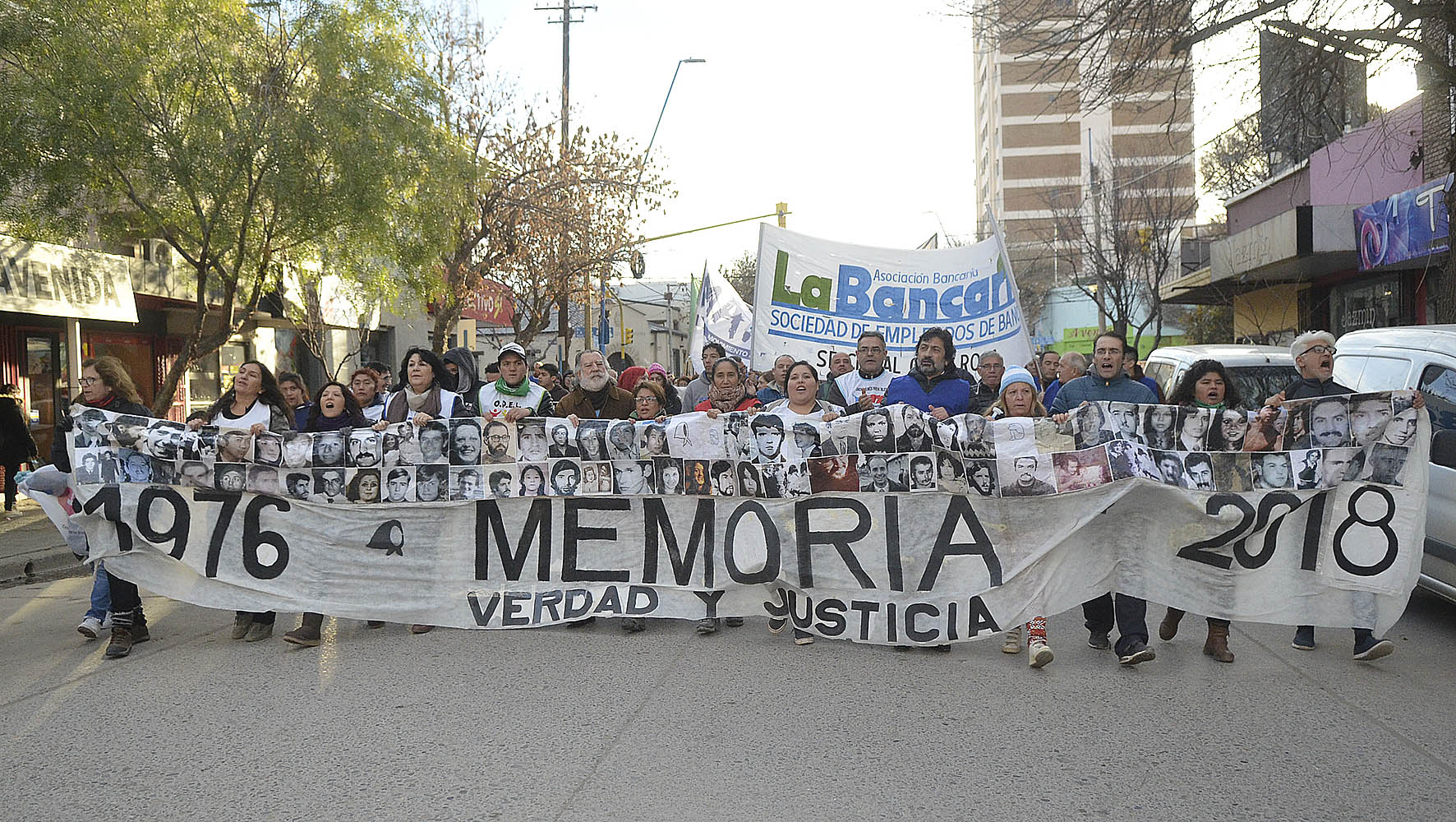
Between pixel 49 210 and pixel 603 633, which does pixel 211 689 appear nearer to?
pixel 603 633

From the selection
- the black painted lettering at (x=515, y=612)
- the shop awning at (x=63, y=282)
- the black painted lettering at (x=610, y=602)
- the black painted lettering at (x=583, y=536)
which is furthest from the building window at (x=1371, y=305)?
the shop awning at (x=63, y=282)

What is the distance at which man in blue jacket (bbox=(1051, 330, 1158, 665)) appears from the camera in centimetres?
611

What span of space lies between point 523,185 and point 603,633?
57.4ft

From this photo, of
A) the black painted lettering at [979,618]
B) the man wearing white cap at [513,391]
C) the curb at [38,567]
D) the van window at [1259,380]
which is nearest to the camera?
the black painted lettering at [979,618]

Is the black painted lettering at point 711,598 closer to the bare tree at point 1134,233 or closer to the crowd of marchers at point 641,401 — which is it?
the crowd of marchers at point 641,401

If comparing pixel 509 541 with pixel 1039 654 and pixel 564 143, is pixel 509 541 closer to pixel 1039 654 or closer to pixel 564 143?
pixel 1039 654

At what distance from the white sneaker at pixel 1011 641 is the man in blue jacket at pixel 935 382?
1530mm

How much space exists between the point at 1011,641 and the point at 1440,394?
299 centimetres

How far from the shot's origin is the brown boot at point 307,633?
6.73m

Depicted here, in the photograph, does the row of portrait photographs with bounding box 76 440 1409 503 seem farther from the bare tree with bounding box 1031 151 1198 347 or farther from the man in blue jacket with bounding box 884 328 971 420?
the bare tree with bounding box 1031 151 1198 347

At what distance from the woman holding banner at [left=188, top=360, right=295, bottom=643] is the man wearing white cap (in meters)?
1.82

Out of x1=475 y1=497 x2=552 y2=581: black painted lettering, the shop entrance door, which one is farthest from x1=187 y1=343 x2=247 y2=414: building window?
x1=475 y1=497 x2=552 y2=581: black painted lettering

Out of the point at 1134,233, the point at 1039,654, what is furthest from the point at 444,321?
the point at 1134,233

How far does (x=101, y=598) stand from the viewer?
705cm
